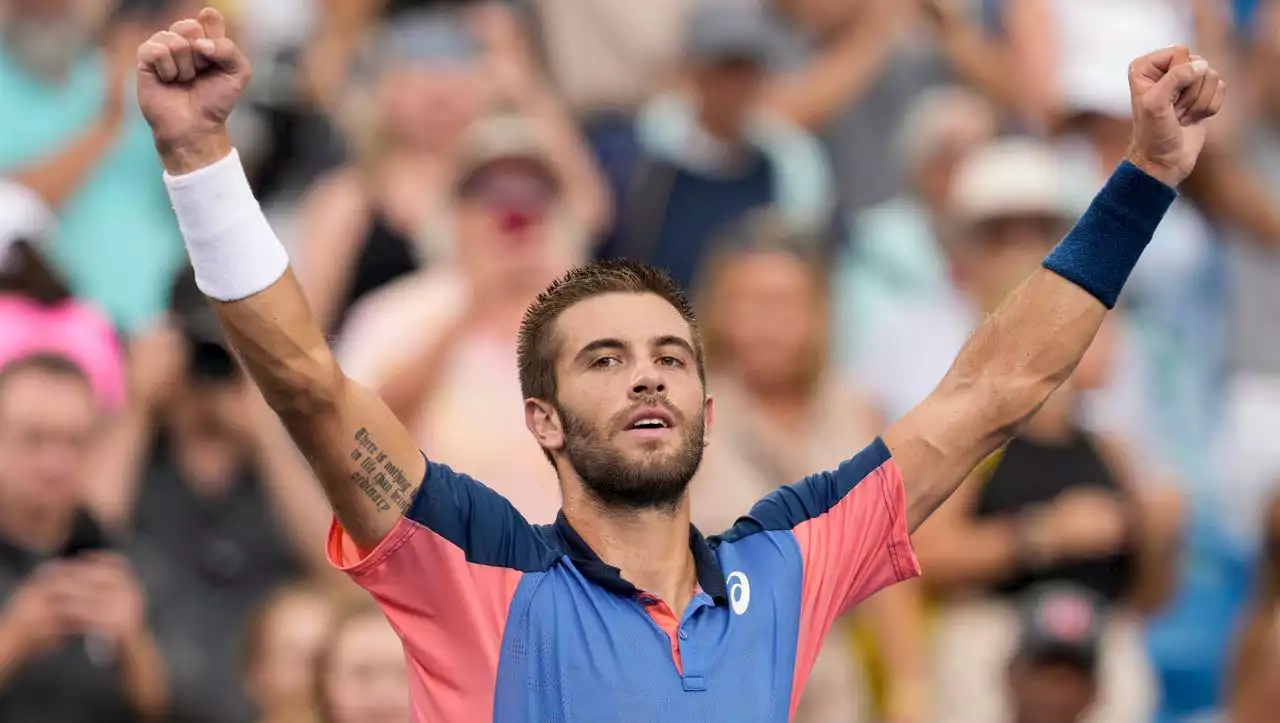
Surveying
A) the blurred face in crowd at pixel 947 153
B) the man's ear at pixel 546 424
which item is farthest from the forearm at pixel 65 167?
the man's ear at pixel 546 424

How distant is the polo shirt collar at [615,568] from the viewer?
4.31 meters

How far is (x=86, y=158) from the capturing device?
329 inches

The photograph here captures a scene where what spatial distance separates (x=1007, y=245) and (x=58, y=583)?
4.03 metres

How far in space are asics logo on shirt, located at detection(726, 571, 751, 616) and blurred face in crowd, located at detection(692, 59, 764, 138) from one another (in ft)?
15.2

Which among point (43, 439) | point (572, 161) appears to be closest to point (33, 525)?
point (43, 439)

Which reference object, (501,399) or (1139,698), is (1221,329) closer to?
(1139,698)

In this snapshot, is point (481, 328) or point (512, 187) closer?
point (481, 328)

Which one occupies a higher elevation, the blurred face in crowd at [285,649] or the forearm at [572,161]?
the forearm at [572,161]

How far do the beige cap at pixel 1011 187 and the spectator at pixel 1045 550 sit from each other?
813mm

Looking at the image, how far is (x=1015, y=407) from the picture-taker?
4.68 meters

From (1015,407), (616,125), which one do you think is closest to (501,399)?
(616,125)

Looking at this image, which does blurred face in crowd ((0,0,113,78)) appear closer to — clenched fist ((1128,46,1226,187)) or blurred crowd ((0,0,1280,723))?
blurred crowd ((0,0,1280,723))

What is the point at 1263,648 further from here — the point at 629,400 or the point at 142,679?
the point at 629,400

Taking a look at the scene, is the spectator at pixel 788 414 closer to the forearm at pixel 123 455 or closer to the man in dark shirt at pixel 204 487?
the man in dark shirt at pixel 204 487
